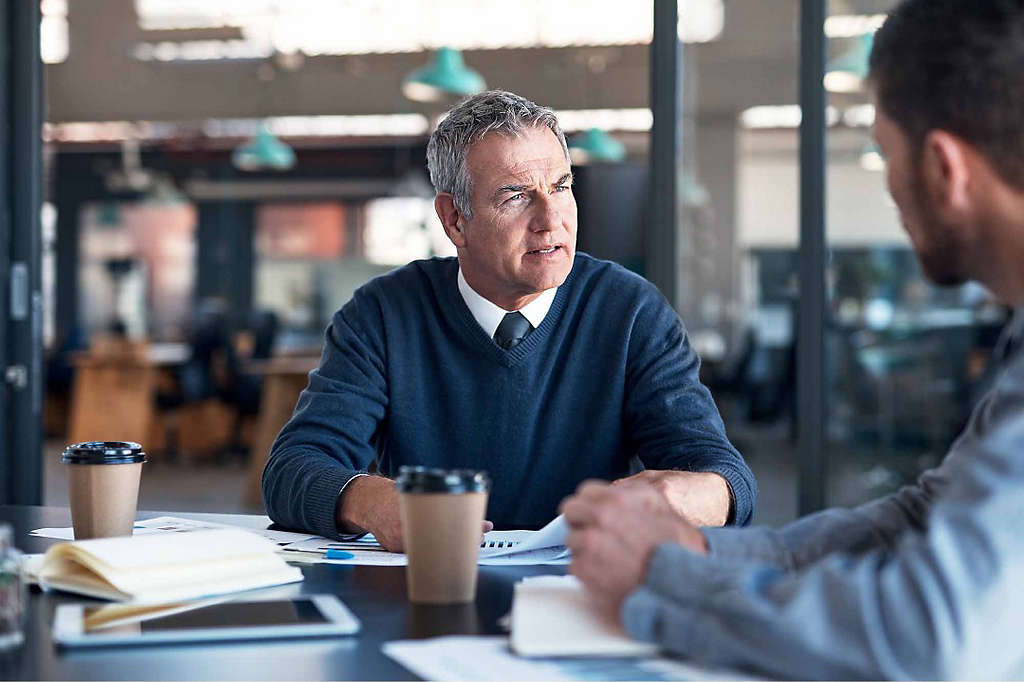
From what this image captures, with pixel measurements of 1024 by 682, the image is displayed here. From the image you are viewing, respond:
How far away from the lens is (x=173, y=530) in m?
Answer: 1.59

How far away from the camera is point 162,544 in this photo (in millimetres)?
1164

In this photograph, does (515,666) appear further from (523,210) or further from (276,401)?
(276,401)

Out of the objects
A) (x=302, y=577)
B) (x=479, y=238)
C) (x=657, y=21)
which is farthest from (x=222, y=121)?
(x=302, y=577)

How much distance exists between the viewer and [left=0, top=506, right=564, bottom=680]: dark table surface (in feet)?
2.97

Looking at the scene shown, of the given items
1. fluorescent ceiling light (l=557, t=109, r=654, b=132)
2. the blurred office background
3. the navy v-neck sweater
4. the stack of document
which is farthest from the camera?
fluorescent ceiling light (l=557, t=109, r=654, b=132)

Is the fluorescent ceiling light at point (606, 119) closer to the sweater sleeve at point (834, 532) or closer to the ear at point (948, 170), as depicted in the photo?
the sweater sleeve at point (834, 532)

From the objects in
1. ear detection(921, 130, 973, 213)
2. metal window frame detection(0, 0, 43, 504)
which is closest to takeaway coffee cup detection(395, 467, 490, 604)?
ear detection(921, 130, 973, 213)

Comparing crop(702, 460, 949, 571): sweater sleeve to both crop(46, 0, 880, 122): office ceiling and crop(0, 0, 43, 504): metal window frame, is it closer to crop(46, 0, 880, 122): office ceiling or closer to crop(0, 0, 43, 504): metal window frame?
crop(0, 0, 43, 504): metal window frame

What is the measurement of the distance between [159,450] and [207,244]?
4308mm

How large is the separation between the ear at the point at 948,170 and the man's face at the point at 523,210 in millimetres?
989

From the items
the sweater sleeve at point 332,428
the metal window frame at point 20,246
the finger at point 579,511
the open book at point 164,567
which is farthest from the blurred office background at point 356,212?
the finger at point 579,511

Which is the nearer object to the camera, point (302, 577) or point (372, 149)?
point (302, 577)

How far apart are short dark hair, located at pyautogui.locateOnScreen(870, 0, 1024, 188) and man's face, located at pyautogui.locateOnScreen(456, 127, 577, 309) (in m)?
0.98

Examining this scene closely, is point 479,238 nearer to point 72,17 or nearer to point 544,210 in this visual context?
point 544,210
